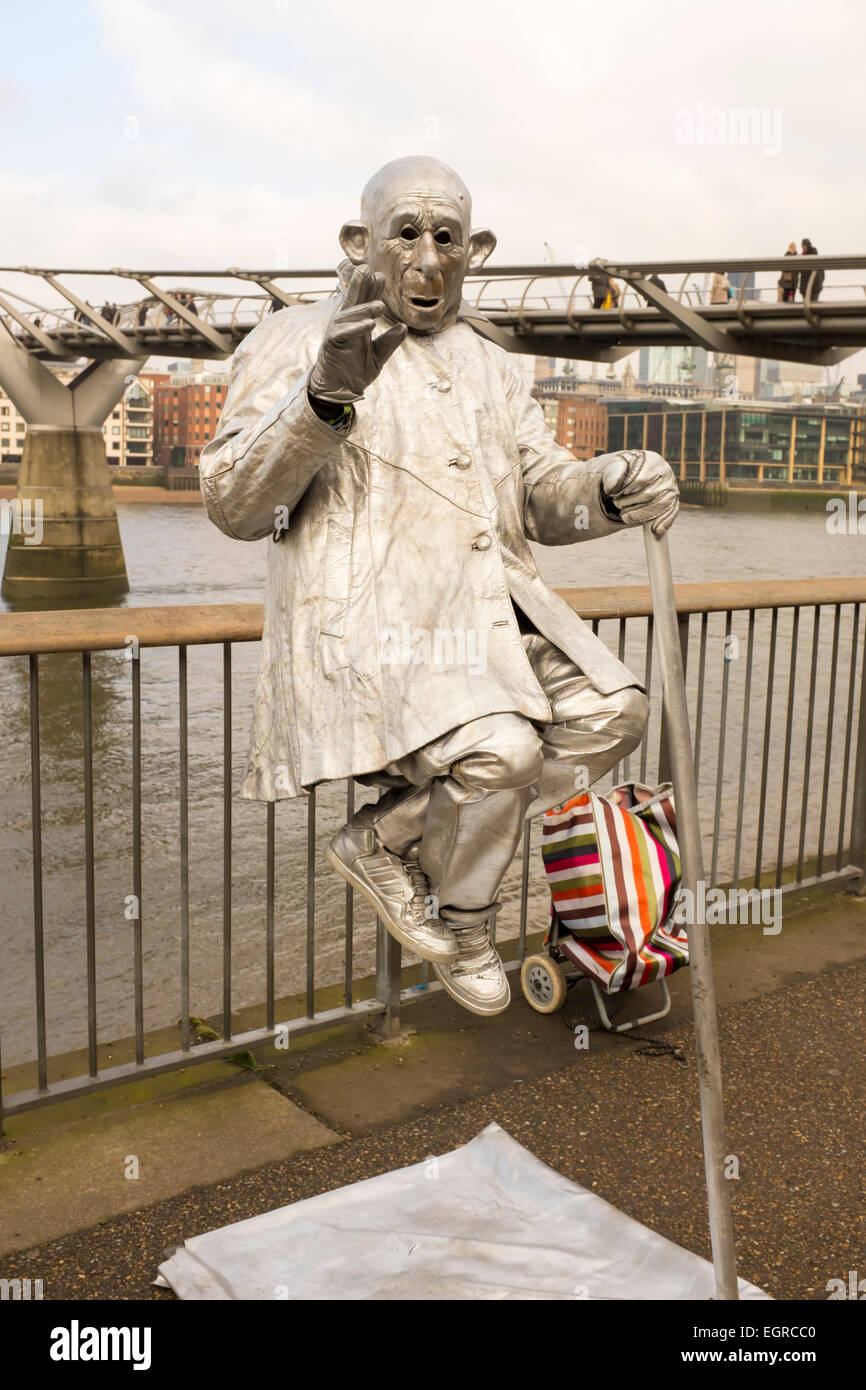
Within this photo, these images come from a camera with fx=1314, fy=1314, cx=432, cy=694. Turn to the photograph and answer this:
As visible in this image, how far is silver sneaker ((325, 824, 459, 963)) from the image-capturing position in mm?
2492

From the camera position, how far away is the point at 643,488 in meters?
2.33

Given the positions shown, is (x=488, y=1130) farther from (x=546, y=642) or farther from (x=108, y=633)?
(x=108, y=633)

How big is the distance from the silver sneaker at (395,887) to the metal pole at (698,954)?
52 centimetres

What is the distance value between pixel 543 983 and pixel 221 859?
5879 millimetres

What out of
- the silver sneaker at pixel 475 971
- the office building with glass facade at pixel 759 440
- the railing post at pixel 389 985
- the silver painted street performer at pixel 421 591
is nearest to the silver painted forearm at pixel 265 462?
the silver painted street performer at pixel 421 591

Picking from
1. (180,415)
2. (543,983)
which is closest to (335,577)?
(543,983)

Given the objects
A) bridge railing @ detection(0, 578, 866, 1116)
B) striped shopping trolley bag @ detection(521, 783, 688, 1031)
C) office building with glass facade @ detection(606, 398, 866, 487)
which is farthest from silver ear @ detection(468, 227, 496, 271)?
office building with glass facade @ detection(606, 398, 866, 487)

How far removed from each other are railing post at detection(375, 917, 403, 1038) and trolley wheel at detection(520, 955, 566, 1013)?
1.31 feet

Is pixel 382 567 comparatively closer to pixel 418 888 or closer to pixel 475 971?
pixel 418 888

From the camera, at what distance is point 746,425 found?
44.7 metres

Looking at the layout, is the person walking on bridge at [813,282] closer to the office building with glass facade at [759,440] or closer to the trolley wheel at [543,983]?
the office building with glass facade at [759,440]

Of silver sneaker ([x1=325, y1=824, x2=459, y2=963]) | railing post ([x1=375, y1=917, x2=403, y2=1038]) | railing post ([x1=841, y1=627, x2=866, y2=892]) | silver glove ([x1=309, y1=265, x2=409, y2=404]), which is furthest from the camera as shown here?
railing post ([x1=841, y1=627, x2=866, y2=892])

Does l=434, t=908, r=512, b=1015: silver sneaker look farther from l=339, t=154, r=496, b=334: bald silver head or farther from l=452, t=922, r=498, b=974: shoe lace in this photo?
l=339, t=154, r=496, b=334: bald silver head

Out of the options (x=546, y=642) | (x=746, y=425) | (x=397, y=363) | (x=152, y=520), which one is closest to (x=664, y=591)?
(x=546, y=642)
